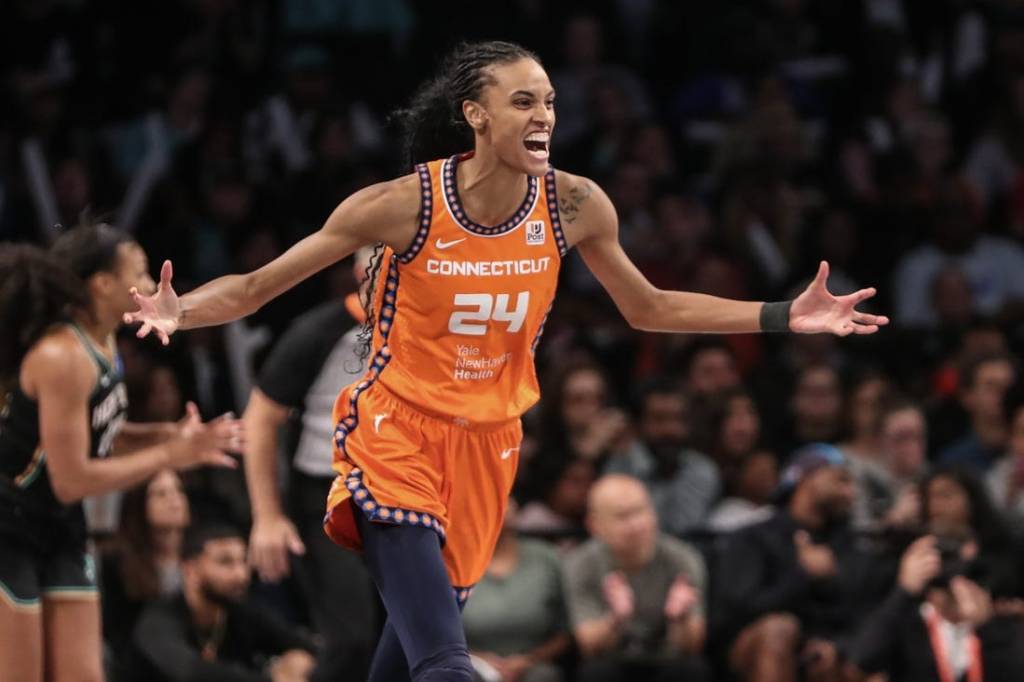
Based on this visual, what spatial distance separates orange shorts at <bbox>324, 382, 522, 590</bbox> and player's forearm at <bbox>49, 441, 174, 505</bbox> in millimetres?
1036

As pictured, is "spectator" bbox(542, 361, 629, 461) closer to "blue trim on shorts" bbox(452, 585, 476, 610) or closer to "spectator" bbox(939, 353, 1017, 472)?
"spectator" bbox(939, 353, 1017, 472)

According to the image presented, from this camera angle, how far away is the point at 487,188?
15.8 feet

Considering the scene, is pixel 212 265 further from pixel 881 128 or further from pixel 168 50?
pixel 881 128

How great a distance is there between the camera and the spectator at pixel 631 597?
746 centimetres

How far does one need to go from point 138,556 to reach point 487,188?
10.6 ft

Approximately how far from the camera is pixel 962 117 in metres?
11.3

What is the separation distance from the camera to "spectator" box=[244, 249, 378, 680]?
607 centimetres

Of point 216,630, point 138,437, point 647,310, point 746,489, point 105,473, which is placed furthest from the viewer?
point 746,489

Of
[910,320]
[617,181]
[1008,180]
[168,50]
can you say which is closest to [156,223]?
[168,50]

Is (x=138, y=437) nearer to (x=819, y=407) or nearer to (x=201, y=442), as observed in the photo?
(x=201, y=442)

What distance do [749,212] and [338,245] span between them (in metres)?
5.67

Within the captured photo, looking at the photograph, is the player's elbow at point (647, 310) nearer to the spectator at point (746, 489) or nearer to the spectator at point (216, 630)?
the spectator at point (216, 630)

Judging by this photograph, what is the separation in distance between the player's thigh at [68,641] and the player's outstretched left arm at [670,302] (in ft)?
6.33

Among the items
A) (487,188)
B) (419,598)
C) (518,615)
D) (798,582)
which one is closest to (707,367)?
(798,582)
